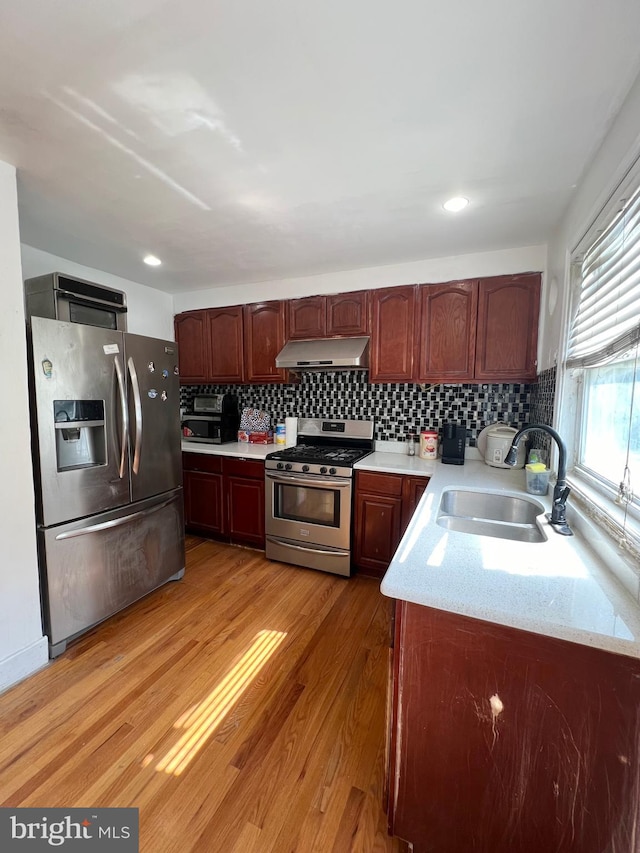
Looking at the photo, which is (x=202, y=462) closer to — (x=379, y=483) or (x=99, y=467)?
(x=99, y=467)

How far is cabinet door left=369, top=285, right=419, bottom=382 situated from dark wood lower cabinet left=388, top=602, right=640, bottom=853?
2.09m

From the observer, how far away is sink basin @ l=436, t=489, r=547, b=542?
1.56 metres

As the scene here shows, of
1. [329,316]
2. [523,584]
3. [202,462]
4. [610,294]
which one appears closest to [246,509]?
[202,462]

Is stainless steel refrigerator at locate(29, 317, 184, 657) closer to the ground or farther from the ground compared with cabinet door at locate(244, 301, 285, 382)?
closer to the ground

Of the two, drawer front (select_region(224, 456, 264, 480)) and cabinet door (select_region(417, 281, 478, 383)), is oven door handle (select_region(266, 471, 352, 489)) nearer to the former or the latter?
drawer front (select_region(224, 456, 264, 480))

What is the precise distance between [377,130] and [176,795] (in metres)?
2.48

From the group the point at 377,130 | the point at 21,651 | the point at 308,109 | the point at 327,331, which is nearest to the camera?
the point at 308,109

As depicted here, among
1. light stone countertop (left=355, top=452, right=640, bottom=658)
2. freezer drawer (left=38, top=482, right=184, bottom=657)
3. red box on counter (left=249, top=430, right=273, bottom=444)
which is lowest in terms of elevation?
freezer drawer (left=38, top=482, right=184, bottom=657)

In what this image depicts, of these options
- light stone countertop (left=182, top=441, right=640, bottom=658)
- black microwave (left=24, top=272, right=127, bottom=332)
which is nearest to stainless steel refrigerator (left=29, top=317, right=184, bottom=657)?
black microwave (left=24, top=272, right=127, bottom=332)

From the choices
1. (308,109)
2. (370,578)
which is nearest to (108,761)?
(370,578)

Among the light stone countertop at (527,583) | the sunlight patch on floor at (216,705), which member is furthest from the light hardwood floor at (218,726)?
the light stone countertop at (527,583)

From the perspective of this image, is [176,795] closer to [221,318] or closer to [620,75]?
[620,75]

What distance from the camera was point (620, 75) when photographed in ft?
3.58
